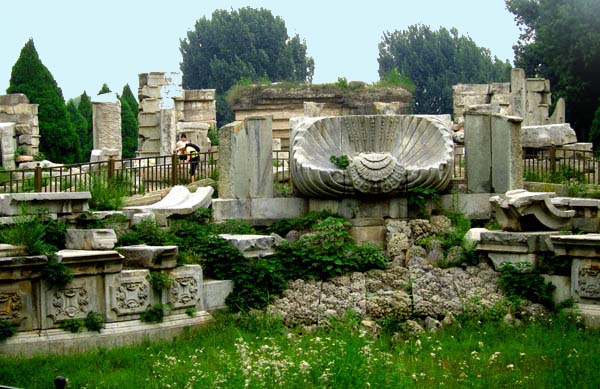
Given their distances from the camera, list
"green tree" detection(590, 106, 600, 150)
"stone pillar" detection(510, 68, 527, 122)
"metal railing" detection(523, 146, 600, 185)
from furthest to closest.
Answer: "stone pillar" detection(510, 68, 527, 122), "green tree" detection(590, 106, 600, 150), "metal railing" detection(523, 146, 600, 185)

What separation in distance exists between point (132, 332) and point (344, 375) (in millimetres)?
3403

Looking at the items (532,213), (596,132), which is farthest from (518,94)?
(532,213)

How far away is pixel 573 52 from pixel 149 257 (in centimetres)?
2284

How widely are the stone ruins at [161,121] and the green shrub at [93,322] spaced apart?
14.3 m

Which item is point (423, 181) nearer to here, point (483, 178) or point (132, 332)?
point (483, 178)

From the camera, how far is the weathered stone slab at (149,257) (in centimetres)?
1222

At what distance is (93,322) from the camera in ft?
Result: 38.1

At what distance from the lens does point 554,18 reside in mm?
33406

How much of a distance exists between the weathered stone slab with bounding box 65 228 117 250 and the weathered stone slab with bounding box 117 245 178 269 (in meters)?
0.28

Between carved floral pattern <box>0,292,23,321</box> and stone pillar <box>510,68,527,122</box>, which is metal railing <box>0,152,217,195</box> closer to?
carved floral pattern <box>0,292,23,321</box>

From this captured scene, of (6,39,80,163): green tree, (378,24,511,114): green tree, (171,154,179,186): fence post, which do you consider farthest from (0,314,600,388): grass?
(378,24,511,114): green tree

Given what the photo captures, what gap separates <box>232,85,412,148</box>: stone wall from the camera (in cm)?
3181

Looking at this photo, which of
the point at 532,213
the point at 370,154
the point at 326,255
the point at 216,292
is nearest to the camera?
the point at 216,292

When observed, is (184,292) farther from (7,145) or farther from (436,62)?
(436,62)
